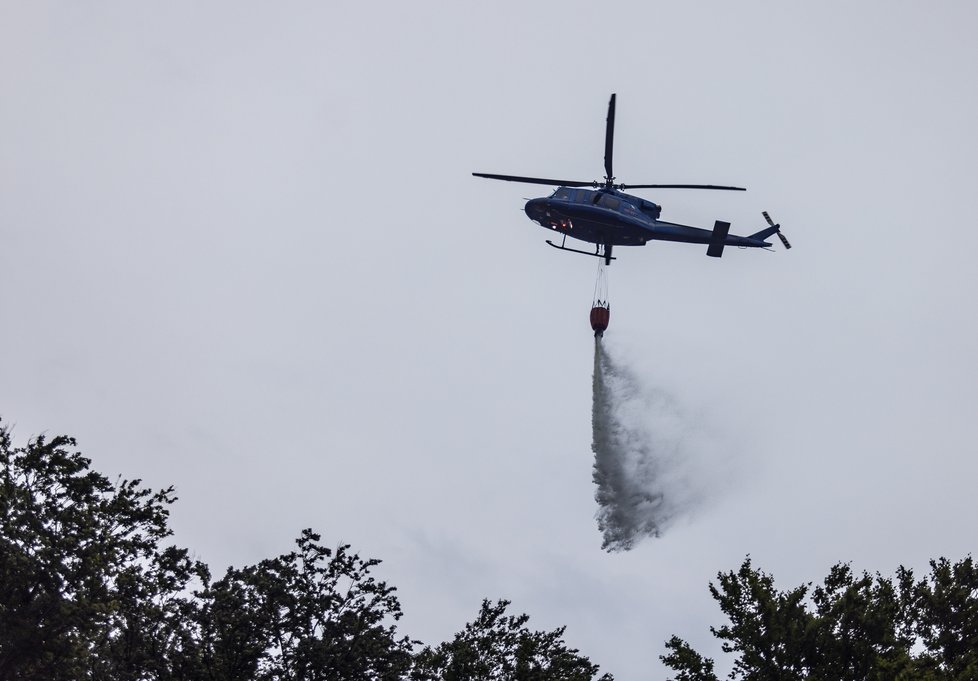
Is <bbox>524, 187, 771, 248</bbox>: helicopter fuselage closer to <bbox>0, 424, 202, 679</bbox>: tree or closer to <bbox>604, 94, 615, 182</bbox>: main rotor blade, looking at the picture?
<bbox>604, 94, 615, 182</bbox>: main rotor blade

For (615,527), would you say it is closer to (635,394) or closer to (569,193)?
(635,394)

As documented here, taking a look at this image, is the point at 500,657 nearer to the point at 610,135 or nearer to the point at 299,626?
the point at 299,626

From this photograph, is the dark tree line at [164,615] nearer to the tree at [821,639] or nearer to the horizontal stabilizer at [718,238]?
the tree at [821,639]

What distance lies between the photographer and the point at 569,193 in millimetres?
57250

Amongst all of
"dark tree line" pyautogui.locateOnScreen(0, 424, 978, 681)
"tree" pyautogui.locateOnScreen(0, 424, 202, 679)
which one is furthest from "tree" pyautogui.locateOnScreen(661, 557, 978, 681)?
"tree" pyautogui.locateOnScreen(0, 424, 202, 679)

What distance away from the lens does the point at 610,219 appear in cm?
5656

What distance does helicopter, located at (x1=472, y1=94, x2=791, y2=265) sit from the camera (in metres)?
56.6

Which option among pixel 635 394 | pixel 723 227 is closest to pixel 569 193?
pixel 723 227

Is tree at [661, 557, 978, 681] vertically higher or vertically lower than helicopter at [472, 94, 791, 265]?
lower

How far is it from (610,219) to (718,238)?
6.48m

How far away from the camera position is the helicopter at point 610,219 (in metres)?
56.6

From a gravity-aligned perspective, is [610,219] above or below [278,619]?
above

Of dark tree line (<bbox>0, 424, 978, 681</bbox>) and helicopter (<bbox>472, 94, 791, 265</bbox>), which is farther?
helicopter (<bbox>472, 94, 791, 265</bbox>)

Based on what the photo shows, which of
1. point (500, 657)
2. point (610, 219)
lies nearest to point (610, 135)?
point (610, 219)
